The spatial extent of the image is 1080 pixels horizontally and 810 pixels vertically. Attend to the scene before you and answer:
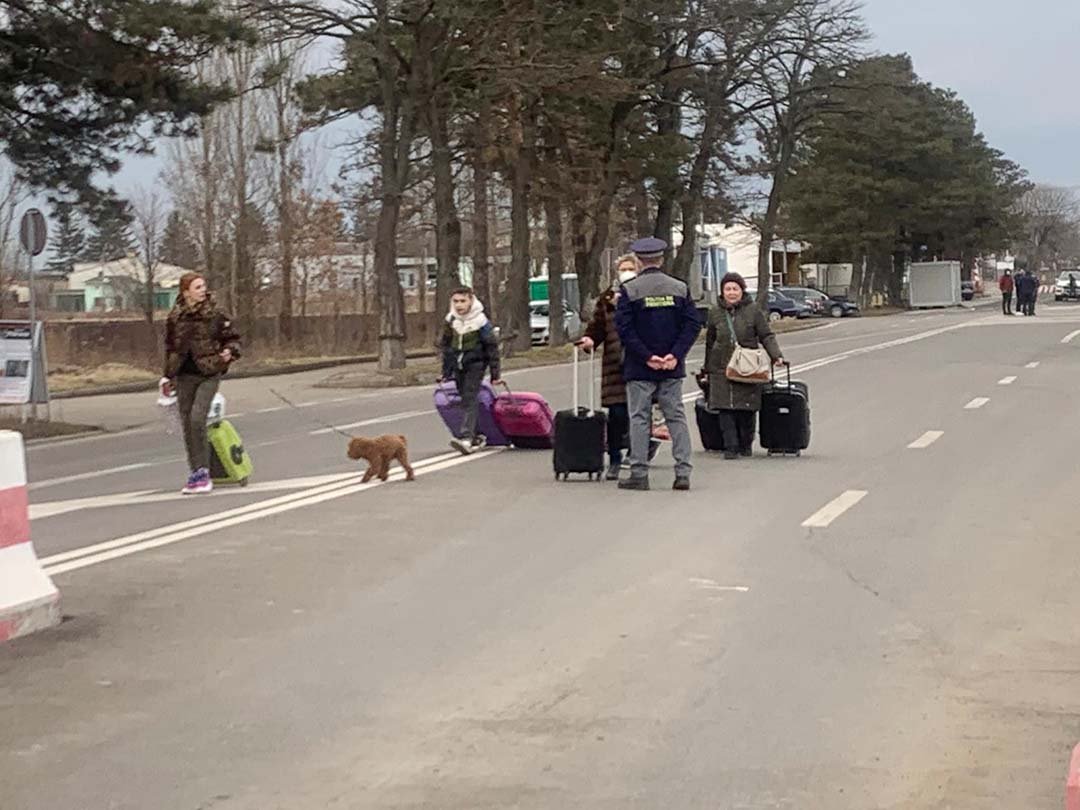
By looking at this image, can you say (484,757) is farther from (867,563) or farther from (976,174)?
(976,174)

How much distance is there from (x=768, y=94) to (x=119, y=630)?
49.7 m

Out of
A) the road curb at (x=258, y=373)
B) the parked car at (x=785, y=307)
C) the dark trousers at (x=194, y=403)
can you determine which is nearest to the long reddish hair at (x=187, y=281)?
the dark trousers at (x=194, y=403)

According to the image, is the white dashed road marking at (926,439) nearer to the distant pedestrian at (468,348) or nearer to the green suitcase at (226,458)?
the distant pedestrian at (468,348)

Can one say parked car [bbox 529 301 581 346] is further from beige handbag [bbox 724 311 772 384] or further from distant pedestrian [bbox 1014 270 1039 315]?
beige handbag [bbox 724 311 772 384]

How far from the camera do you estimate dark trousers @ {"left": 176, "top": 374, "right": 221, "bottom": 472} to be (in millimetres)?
13406

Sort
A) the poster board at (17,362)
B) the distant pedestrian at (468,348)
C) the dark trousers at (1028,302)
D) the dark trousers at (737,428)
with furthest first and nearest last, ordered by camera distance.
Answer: the dark trousers at (1028,302) → the poster board at (17,362) → the distant pedestrian at (468,348) → the dark trousers at (737,428)

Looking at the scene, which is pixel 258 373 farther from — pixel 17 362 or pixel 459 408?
pixel 459 408

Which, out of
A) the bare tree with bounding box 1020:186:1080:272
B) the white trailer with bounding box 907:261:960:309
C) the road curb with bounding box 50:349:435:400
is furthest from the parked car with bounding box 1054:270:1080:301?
the bare tree with bounding box 1020:186:1080:272

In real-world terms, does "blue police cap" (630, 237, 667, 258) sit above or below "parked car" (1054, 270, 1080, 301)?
above

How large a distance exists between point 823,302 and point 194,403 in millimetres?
66425

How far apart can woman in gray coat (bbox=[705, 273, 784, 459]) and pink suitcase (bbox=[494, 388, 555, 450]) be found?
1.86 metres

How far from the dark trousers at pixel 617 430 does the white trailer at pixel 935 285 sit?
241 feet

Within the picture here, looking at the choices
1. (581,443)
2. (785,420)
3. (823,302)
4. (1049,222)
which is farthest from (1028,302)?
(1049,222)

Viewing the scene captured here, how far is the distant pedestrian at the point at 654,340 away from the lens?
42.2ft
